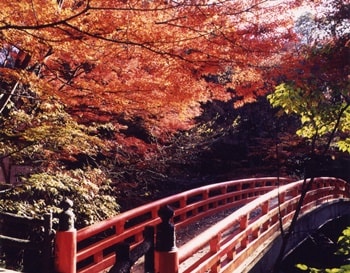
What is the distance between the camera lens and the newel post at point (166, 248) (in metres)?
4.31

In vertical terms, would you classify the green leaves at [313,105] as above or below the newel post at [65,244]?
above

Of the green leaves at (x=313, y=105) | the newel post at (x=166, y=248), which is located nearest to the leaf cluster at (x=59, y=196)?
the newel post at (x=166, y=248)

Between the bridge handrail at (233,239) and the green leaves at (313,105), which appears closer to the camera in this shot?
the bridge handrail at (233,239)

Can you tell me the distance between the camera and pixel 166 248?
441 cm

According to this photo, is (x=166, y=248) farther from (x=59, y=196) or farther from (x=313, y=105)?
(x=59, y=196)

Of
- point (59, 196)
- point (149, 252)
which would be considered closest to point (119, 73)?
point (59, 196)

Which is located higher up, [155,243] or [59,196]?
[59,196]

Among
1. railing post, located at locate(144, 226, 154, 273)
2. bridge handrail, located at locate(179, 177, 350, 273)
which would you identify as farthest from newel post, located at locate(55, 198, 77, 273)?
bridge handrail, located at locate(179, 177, 350, 273)

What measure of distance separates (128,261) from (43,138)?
3.29 metres

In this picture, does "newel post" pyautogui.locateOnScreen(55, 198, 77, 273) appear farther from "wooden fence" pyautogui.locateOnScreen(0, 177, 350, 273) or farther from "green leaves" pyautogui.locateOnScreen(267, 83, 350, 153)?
"green leaves" pyautogui.locateOnScreen(267, 83, 350, 153)

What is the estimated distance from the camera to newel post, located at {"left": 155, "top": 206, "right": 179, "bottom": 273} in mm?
4312

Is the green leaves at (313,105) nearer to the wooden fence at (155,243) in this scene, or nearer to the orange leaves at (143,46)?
the orange leaves at (143,46)

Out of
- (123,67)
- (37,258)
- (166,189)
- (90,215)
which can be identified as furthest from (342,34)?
(166,189)

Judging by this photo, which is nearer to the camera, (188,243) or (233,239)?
(188,243)
